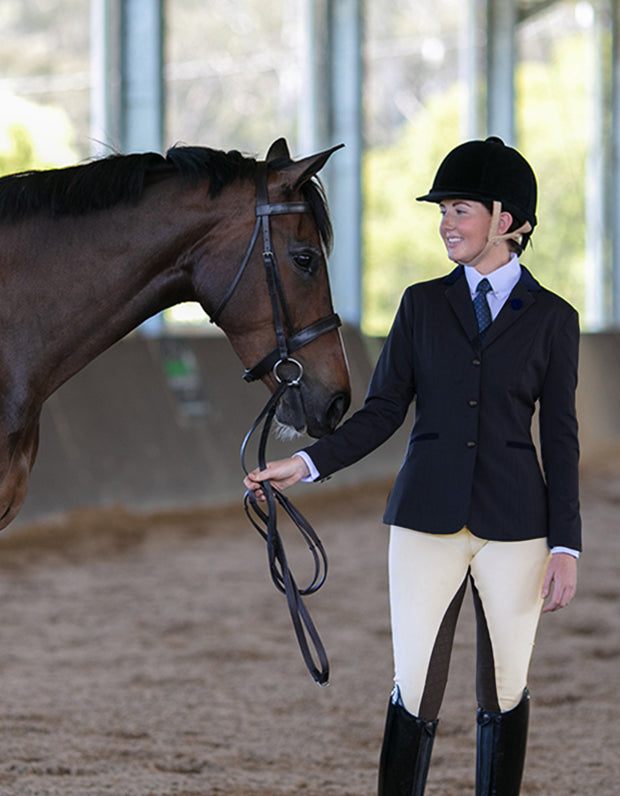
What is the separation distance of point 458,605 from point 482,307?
622 mm

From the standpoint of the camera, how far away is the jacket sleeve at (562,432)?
7.28 feet

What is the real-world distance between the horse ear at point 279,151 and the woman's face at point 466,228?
384mm

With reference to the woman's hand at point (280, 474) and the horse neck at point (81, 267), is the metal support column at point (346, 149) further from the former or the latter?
the woman's hand at point (280, 474)

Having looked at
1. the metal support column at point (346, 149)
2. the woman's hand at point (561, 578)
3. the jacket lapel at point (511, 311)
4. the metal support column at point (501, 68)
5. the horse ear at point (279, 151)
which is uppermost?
the metal support column at point (501, 68)

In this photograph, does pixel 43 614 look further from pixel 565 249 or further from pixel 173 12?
pixel 173 12

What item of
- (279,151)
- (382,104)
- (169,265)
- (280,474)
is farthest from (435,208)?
(280,474)

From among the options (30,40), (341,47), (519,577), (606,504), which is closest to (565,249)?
(30,40)

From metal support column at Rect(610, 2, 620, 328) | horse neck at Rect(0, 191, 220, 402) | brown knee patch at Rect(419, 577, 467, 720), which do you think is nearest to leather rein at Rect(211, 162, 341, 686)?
horse neck at Rect(0, 191, 220, 402)

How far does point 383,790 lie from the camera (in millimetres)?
2330

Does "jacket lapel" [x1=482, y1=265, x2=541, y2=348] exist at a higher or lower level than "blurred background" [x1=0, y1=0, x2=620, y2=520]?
lower

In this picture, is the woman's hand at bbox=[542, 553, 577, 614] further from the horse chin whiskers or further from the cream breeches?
the horse chin whiskers

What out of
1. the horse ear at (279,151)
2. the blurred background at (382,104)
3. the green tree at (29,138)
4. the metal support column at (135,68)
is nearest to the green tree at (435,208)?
the blurred background at (382,104)

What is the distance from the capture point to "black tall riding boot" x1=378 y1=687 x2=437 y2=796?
2289mm

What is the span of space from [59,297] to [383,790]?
1250 millimetres
